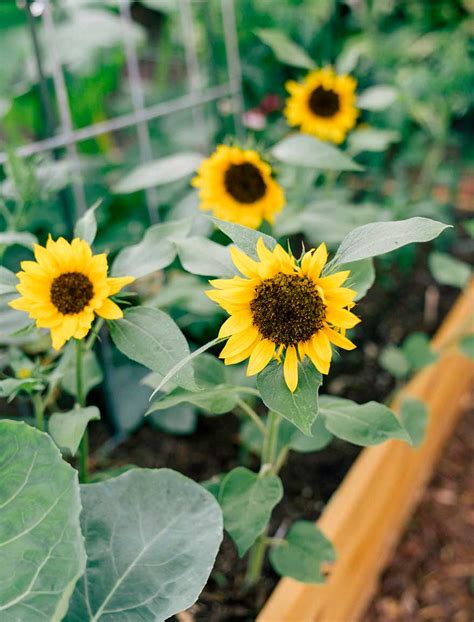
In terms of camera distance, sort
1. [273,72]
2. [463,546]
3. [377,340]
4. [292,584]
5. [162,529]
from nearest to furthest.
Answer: [162,529], [292,584], [463,546], [377,340], [273,72]

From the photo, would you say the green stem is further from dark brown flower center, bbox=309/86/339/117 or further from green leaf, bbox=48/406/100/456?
dark brown flower center, bbox=309/86/339/117

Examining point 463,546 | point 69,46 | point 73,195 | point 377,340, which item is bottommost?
point 463,546

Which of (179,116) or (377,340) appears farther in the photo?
(179,116)

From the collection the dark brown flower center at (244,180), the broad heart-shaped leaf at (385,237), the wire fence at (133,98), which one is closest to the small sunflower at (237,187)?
the dark brown flower center at (244,180)

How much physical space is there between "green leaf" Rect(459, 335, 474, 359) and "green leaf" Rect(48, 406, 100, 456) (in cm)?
74

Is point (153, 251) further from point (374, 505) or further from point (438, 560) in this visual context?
point (438, 560)

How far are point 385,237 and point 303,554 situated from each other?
0.50m

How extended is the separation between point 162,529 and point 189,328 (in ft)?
1.81

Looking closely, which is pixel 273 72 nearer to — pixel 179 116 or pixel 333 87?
pixel 179 116

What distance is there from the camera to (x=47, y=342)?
3.76 ft

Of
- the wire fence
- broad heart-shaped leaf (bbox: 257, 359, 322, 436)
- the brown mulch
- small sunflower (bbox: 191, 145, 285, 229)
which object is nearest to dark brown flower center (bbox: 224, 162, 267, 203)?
small sunflower (bbox: 191, 145, 285, 229)

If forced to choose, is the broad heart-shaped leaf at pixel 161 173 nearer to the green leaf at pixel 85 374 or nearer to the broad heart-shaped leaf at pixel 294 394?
the green leaf at pixel 85 374

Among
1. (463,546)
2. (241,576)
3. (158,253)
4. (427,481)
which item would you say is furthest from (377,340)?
(158,253)

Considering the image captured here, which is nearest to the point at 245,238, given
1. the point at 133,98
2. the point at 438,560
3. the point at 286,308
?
the point at 286,308
